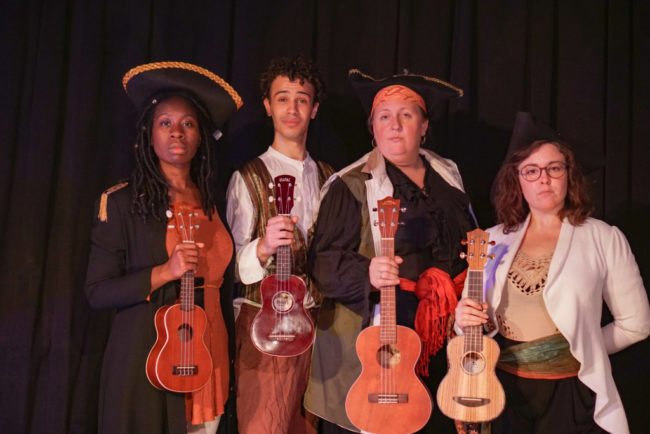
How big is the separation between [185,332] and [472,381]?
4.11 feet

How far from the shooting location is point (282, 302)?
3.07 metres

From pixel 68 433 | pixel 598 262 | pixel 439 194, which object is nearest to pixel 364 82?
pixel 439 194

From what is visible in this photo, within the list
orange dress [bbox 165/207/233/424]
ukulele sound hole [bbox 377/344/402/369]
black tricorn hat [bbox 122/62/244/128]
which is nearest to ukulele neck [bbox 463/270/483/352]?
ukulele sound hole [bbox 377/344/402/369]

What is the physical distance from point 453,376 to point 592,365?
608 millimetres

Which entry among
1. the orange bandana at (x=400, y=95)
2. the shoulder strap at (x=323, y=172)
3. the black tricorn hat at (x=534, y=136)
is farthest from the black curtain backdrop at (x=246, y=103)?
the orange bandana at (x=400, y=95)

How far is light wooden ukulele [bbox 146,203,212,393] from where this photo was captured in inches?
111

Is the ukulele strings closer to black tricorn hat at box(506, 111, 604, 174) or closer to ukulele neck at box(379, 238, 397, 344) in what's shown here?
ukulele neck at box(379, 238, 397, 344)

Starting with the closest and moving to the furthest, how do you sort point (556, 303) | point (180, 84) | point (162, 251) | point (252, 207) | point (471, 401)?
point (471, 401) < point (556, 303) < point (162, 251) < point (180, 84) < point (252, 207)

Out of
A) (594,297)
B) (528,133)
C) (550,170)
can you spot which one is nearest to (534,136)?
(528,133)

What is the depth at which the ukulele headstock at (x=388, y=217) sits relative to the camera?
2.92 meters

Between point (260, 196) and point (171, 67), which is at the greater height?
point (171, 67)

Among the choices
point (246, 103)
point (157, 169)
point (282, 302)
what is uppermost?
point (246, 103)

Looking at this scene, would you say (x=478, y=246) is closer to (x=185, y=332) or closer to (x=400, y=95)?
(x=400, y=95)

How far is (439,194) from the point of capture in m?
3.30
